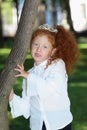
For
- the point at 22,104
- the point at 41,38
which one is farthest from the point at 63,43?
the point at 22,104

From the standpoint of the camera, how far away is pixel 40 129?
486cm

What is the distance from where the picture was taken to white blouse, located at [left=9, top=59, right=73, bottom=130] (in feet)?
15.4

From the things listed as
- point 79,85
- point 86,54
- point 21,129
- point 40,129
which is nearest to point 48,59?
point 40,129

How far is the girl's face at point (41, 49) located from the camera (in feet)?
15.7

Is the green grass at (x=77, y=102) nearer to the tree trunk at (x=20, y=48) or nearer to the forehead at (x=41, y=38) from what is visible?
the tree trunk at (x=20, y=48)

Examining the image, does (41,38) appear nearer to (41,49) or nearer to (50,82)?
(41,49)

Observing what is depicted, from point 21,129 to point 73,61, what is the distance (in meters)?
2.87

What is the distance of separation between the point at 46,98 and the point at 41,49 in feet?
1.40

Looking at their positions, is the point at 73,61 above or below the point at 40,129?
above

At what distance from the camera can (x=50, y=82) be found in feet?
15.3

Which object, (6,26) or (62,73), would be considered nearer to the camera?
(62,73)

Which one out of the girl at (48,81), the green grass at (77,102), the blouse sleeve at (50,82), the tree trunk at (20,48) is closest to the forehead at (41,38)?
the girl at (48,81)

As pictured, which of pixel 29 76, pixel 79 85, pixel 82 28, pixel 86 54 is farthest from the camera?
pixel 82 28

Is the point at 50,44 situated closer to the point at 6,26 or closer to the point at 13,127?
the point at 13,127
